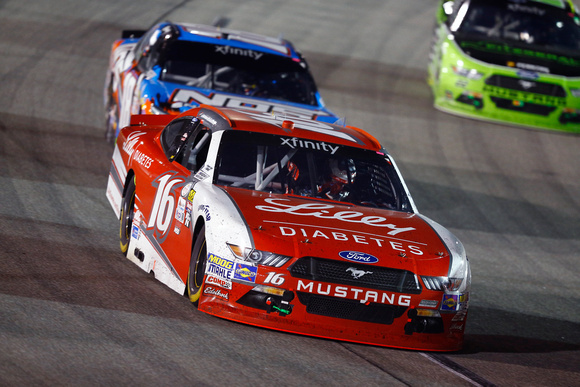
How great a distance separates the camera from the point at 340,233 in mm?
6855

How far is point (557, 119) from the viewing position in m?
17.2

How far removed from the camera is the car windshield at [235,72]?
12.2 metres

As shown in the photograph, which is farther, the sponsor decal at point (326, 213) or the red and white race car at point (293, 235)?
the sponsor decal at point (326, 213)

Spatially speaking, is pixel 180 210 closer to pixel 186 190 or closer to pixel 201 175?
pixel 186 190

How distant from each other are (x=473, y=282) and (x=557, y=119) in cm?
847

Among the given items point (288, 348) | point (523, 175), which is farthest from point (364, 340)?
point (523, 175)

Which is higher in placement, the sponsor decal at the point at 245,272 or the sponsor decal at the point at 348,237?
the sponsor decal at the point at 348,237

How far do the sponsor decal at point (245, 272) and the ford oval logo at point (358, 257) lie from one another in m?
0.55

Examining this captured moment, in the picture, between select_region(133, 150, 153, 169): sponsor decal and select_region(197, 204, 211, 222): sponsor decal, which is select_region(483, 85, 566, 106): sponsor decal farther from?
select_region(197, 204, 211, 222): sponsor decal

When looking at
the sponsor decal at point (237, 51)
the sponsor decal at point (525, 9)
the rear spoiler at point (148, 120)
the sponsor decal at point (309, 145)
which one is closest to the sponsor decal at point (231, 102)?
the sponsor decal at point (237, 51)

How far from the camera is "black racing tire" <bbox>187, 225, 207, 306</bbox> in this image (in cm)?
689

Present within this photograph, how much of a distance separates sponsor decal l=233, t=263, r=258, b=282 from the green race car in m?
11.2

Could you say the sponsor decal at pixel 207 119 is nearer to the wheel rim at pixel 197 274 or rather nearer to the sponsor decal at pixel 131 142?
the sponsor decal at pixel 131 142

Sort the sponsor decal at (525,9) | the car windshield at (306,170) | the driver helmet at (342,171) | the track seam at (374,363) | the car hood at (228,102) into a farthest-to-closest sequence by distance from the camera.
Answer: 1. the sponsor decal at (525,9)
2. the car hood at (228,102)
3. the driver helmet at (342,171)
4. the car windshield at (306,170)
5. the track seam at (374,363)
